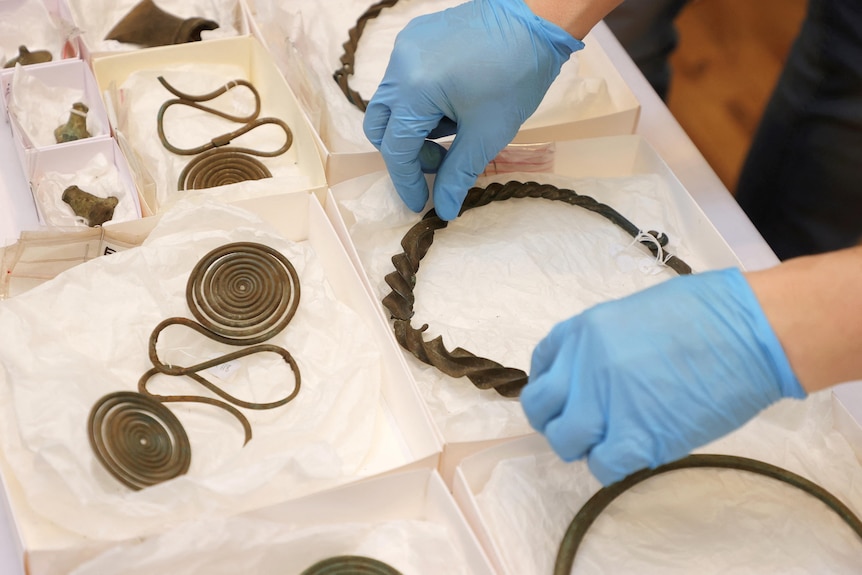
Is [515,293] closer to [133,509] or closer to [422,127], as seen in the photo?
[422,127]

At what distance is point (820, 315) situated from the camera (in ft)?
2.12

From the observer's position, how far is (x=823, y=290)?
655 millimetres

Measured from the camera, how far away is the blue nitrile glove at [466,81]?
909 millimetres

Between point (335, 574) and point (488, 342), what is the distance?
312mm

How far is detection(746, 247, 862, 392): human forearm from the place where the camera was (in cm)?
64

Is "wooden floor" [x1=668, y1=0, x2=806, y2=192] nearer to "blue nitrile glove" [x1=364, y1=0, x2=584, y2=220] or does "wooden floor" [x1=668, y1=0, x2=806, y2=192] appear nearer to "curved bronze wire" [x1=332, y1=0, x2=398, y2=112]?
"curved bronze wire" [x1=332, y1=0, x2=398, y2=112]

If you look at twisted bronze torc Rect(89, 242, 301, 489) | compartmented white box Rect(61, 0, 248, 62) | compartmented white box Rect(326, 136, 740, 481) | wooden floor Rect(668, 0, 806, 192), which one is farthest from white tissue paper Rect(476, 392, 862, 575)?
wooden floor Rect(668, 0, 806, 192)

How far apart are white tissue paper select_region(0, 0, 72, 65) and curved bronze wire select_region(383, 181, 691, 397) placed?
58 cm

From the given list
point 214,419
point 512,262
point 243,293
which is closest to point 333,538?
point 214,419

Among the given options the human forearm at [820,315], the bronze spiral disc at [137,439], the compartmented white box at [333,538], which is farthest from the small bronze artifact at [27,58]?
the human forearm at [820,315]

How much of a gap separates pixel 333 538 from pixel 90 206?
19.6 inches

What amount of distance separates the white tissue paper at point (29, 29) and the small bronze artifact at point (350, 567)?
2.64ft

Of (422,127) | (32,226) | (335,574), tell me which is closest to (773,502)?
(335,574)

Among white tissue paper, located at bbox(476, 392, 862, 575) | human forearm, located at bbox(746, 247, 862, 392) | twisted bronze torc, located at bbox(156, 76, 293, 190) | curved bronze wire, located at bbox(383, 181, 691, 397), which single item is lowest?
white tissue paper, located at bbox(476, 392, 862, 575)
